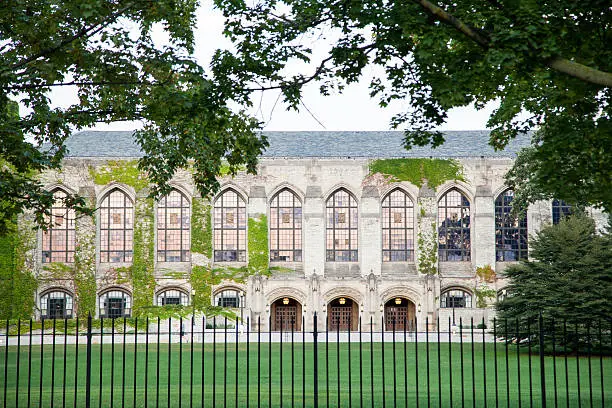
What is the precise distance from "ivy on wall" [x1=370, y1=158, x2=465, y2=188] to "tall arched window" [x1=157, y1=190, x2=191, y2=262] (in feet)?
34.5

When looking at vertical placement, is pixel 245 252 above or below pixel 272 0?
below

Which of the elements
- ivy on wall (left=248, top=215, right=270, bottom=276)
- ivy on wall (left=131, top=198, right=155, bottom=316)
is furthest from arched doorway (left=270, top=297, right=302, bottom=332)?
ivy on wall (left=131, top=198, right=155, bottom=316)

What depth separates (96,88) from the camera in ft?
41.7

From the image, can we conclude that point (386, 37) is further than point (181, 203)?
No

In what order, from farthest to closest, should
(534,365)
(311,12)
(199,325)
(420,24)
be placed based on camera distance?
(199,325)
(534,365)
(311,12)
(420,24)

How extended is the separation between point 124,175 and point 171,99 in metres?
32.6

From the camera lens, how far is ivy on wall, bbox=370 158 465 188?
42.6 metres

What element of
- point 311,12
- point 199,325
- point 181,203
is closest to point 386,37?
point 311,12

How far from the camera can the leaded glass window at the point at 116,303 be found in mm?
42188

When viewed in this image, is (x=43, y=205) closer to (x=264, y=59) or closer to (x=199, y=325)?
(x=264, y=59)

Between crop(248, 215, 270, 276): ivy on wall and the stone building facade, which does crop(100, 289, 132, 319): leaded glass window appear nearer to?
the stone building facade

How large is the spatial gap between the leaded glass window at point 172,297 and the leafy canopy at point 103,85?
30104 mm

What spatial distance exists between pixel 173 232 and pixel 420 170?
13.8 meters

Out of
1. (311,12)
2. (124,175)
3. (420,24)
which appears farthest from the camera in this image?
Answer: (124,175)
